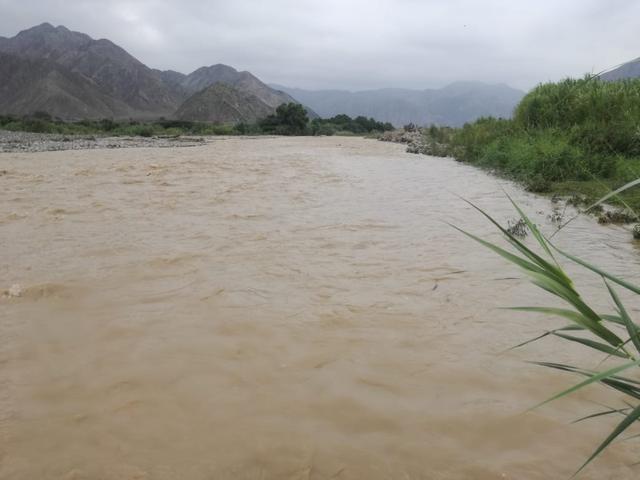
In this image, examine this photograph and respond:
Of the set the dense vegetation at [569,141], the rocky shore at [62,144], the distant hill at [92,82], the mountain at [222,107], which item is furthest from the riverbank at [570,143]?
the distant hill at [92,82]

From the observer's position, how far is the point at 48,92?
8256cm

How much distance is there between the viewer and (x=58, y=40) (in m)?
153

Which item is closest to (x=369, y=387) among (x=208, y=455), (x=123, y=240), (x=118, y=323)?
(x=208, y=455)

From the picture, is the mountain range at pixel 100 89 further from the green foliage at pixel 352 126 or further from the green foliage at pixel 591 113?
the green foliage at pixel 591 113

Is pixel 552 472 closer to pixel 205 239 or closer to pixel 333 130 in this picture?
pixel 205 239

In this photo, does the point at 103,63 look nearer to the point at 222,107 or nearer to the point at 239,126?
the point at 222,107

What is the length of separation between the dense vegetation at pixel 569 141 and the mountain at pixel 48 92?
81.6 metres

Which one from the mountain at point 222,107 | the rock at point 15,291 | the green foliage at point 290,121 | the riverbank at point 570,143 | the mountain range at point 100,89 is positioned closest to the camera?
the rock at point 15,291

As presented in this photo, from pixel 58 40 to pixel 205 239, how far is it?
184 meters

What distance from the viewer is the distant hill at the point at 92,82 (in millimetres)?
A: 80938

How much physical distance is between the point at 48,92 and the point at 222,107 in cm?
3349

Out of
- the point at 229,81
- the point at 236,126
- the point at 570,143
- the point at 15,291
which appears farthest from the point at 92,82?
the point at 15,291

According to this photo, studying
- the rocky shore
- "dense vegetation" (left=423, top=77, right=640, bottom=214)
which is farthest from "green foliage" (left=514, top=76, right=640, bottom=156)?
the rocky shore

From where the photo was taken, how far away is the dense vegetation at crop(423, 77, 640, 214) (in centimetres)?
869
